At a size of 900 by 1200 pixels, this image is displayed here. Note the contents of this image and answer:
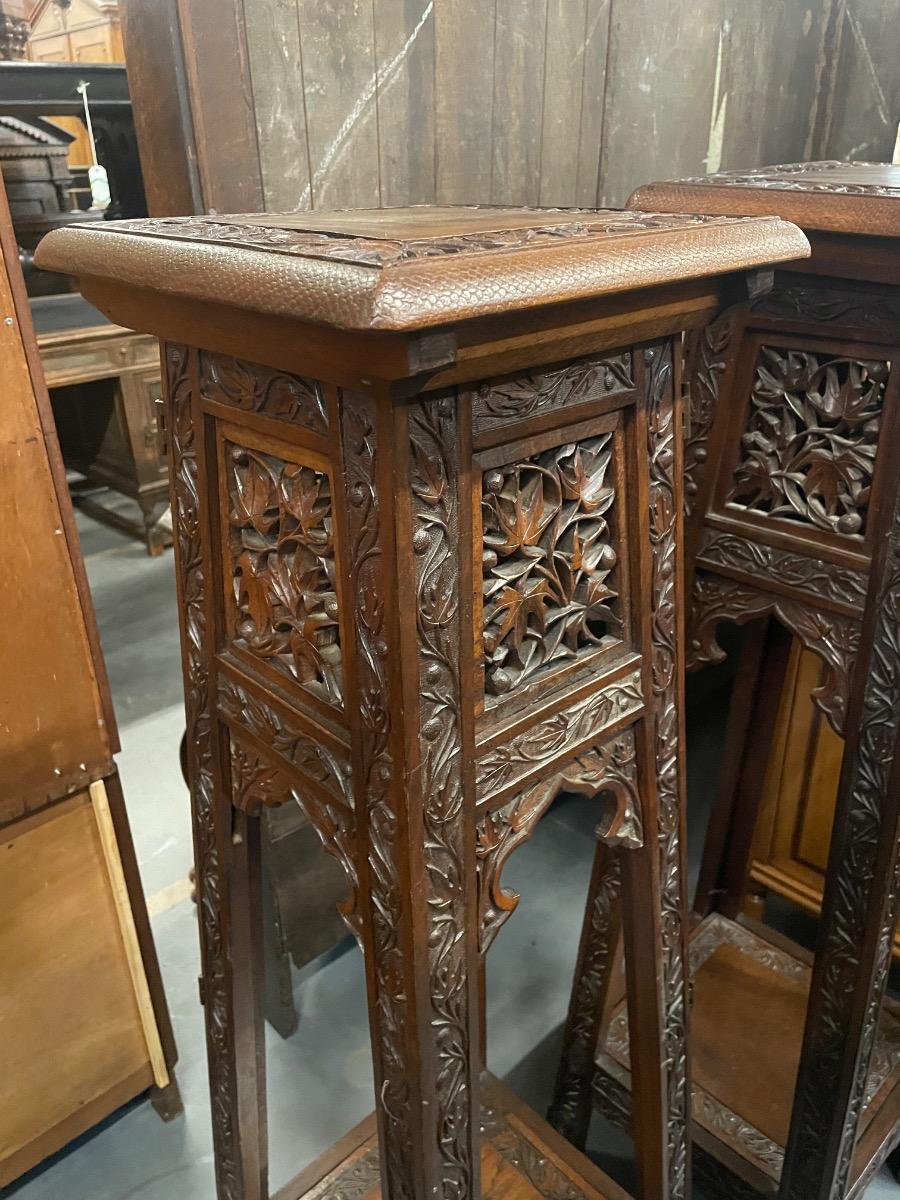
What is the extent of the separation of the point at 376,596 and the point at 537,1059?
112cm

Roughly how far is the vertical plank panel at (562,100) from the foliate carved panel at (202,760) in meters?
0.84

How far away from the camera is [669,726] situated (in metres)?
0.78

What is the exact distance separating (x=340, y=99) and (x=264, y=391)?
1.95 feet

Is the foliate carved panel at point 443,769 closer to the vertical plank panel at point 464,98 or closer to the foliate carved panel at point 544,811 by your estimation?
the foliate carved panel at point 544,811

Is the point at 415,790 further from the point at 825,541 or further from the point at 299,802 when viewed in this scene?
the point at 825,541

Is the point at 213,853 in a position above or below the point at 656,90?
below

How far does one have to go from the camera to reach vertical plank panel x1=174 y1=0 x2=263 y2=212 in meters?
0.89

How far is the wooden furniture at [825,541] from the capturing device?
2.81 ft

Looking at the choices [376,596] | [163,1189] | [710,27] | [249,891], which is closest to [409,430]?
[376,596]

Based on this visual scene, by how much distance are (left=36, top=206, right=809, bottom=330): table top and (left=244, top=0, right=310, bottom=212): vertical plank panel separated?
13.5 inches

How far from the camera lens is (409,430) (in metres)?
0.52

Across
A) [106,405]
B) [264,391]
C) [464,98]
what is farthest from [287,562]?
[106,405]

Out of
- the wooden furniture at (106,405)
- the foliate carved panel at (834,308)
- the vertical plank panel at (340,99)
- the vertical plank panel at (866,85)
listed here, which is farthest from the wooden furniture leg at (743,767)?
the wooden furniture at (106,405)

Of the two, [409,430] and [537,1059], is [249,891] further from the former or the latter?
[537,1059]
